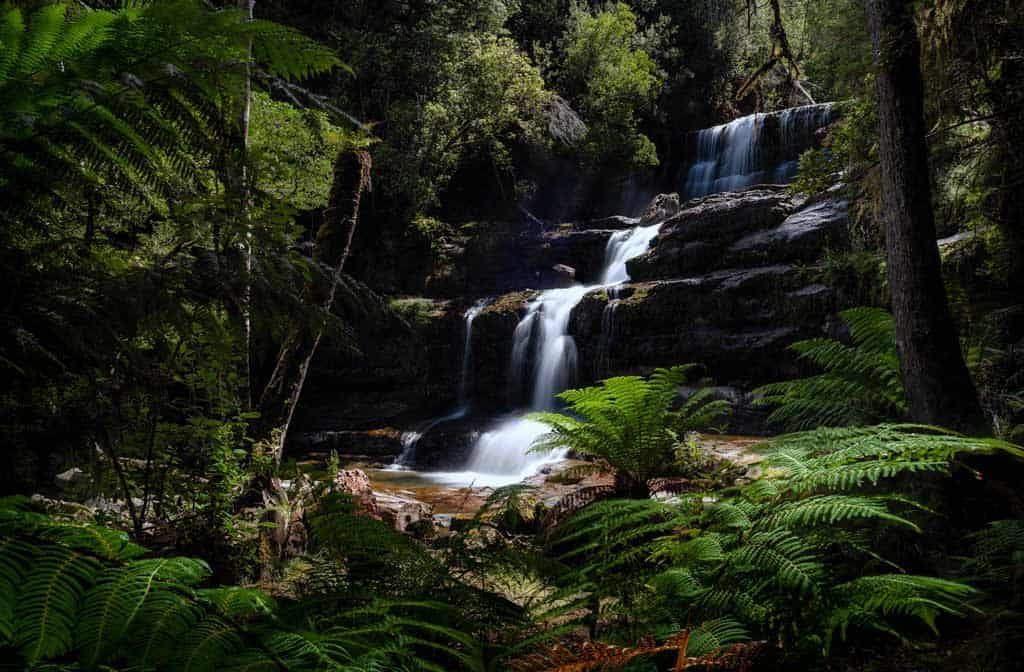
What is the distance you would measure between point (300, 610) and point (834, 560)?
6.55 feet

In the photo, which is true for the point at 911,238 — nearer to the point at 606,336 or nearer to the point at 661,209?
the point at 606,336

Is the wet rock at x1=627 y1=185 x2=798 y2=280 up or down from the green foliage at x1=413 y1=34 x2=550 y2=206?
down

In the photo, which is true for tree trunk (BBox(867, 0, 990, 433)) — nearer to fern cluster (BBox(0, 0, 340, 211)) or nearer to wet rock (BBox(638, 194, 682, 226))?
fern cluster (BBox(0, 0, 340, 211))

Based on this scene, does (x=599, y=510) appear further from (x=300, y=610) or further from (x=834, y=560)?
(x=834, y=560)

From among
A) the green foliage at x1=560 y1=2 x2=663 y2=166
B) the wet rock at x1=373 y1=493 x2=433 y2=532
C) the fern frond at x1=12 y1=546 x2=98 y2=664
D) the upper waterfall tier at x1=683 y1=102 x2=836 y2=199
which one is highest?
the green foliage at x1=560 y1=2 x2=663 y2=166

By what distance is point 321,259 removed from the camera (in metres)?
5.37

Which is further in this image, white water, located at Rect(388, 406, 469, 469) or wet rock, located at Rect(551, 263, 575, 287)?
wet rock, located at Rect(551, 263, 575, 287)

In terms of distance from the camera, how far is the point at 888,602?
39.0 inches

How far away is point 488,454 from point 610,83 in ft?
53.9

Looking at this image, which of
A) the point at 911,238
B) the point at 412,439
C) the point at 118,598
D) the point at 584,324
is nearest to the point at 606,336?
the point at 584,324

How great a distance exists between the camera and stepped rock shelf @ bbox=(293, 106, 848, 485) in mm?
10945

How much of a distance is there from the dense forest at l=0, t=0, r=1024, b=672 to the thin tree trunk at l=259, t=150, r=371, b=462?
3 centimetres

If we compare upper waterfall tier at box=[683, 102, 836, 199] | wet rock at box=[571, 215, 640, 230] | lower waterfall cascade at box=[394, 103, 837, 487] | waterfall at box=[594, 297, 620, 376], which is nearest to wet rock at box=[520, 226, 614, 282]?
lower waterfall cascade at box=[394, 103, 837, 487]

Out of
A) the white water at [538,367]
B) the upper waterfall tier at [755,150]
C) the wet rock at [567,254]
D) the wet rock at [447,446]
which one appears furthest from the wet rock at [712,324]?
the upper waterfall tier at [755,150]
